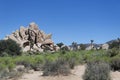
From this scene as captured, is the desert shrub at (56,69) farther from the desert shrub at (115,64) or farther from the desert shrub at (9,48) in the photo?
the desert shrub at (9,48)

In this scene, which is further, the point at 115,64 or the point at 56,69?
the point at 115,64

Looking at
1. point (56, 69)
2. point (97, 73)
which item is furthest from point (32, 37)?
point (97, 73)

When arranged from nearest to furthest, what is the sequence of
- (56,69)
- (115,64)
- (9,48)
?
(56,69), (115,64), (9,48)

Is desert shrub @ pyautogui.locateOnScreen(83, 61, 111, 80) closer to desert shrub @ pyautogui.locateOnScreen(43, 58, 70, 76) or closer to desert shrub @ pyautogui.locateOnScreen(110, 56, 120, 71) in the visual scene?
desert shrub @ pyautogui.locateOnScreen(43, 58, 70, 76)

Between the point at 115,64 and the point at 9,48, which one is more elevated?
the point at 9,48

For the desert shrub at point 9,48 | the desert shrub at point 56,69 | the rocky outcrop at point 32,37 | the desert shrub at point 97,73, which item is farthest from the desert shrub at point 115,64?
the rocky outcrop at point 32,37

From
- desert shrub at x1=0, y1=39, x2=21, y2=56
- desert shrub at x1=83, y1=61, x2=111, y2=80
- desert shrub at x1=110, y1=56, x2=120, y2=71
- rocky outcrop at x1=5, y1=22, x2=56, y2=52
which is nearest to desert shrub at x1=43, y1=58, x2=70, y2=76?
desert shrub at x1=110, y1=56, x2=120, y2=71

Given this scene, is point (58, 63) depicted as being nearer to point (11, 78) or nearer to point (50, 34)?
point (11, 78)

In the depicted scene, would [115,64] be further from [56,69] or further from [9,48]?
[9,48]

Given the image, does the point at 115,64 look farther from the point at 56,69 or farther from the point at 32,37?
the point at 32,37


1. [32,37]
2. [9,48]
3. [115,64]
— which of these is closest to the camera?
[115,64]

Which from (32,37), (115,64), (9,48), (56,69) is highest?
(32,37)

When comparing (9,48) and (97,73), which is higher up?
(9,48)

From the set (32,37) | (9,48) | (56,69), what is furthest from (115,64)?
(32,37)
